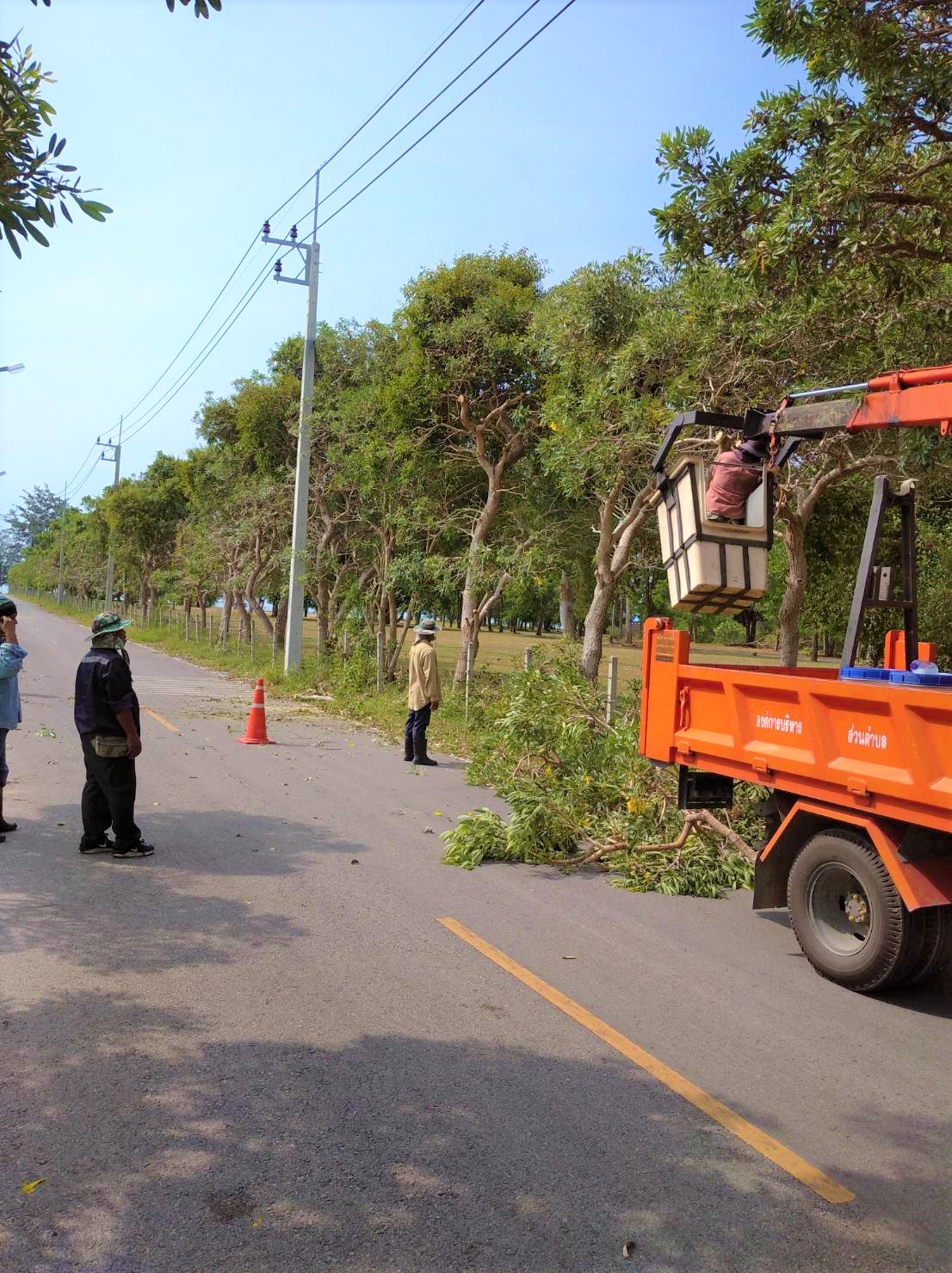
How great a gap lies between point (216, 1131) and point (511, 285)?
51.4 ft

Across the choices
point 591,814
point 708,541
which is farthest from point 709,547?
point 591,814

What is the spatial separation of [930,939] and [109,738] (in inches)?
222

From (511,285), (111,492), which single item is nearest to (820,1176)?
(511,285)

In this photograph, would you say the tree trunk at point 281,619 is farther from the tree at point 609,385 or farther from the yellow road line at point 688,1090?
the yellow road line at point 688,1090

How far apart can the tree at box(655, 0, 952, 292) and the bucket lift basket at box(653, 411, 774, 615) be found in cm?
217

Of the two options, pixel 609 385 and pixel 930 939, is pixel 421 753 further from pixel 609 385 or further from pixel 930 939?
pixel 930 939

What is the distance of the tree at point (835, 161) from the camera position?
7633mm

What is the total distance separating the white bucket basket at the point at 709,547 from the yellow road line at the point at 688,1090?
8.78ft

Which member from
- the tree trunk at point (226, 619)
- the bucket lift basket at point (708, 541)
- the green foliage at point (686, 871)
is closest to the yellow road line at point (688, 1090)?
the green foliage at point (686, 871)

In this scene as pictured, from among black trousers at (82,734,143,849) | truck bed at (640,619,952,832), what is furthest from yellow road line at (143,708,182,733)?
truck bed at (640,619,952,832)

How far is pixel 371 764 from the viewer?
504 inches

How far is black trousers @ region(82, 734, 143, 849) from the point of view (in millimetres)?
7586

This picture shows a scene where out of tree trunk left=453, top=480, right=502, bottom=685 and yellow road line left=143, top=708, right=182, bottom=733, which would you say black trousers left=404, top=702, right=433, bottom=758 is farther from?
tree trunk left=453, top=480, right=502, bottom=685

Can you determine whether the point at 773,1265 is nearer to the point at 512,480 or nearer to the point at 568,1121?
the point at 568,1121
